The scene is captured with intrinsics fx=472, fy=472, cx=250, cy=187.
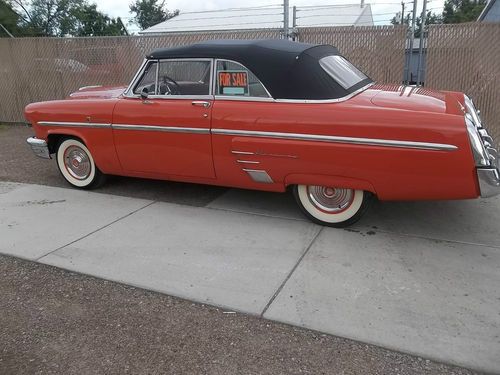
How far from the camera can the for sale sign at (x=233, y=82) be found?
4.54 m

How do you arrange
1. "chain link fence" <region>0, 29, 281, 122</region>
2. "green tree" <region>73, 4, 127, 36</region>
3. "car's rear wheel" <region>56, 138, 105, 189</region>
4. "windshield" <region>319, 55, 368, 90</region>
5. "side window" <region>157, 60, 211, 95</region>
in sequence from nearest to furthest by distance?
"windshield" <region>319, 55, 368, 90</region> → "side window" <region>157, 60, 211, 95</region> → "car's rear wheel" <region>56, 138, 105, 189</region> → "chain link fence" <region>0, 29, 281, 122</region> → "green tree" <region>73, 4, 127, 36</region>

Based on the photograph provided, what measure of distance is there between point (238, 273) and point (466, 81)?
5.43 meters

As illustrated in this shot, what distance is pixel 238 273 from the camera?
365cm

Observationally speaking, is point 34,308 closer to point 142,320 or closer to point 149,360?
point 142,320

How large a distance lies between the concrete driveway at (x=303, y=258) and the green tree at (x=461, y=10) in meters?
50.7

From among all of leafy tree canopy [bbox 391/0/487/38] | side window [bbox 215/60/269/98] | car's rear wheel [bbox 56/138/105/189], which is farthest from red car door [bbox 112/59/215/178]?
leafy tree canopy [bbox 391/0/487/38]

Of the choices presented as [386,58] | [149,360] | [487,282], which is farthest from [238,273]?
[386,58]

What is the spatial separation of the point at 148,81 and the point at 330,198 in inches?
92.5

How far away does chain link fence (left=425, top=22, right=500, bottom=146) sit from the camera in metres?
6.96

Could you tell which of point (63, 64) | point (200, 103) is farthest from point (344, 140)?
point (63, 64)

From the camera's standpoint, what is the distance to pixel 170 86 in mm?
5027

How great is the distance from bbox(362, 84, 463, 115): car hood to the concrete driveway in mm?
1129

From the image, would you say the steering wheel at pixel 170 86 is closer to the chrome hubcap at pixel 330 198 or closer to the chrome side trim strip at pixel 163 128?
the chrome side trim strip at pixel 163 128

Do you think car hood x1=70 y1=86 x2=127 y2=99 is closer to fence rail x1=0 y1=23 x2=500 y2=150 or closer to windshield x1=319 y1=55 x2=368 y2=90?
windshield x1=319 y1=55 x2=368 y2=90
